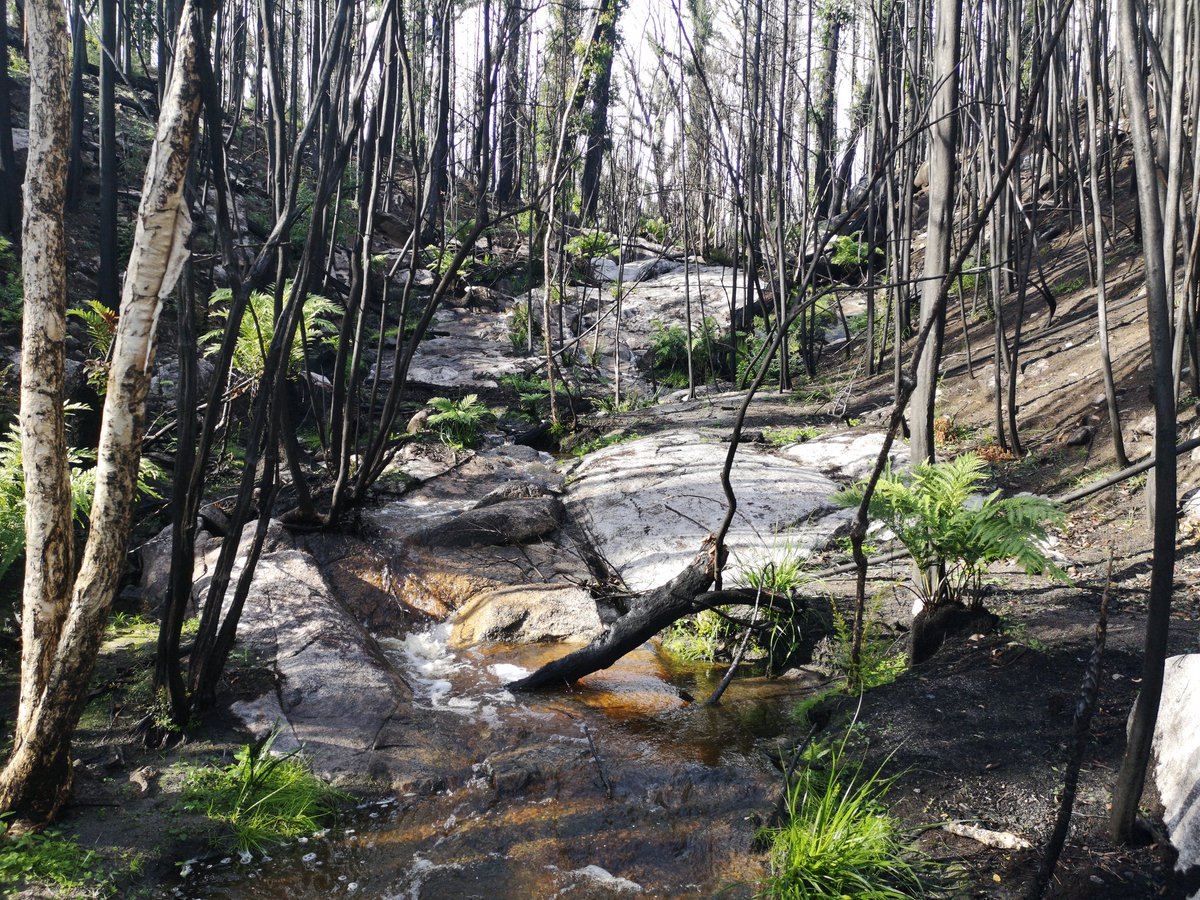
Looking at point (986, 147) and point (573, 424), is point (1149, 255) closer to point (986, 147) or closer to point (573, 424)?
point (986, 147)

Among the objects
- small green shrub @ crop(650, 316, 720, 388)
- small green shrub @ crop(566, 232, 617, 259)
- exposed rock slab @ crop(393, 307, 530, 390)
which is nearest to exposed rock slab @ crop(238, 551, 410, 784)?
exposed rock slab @ crop(393, 307, 530, 390)

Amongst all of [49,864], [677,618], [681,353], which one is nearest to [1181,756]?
[677,618]

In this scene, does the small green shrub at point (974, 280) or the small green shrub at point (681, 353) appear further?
the small green shrub at point (681, 353)

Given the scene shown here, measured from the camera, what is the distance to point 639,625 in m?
4.93

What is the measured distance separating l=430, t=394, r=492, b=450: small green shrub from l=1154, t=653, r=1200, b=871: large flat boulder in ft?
29.1

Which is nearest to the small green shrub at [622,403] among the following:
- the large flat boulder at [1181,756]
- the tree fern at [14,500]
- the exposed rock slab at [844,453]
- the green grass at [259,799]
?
the exposed rock slab at [844,453]

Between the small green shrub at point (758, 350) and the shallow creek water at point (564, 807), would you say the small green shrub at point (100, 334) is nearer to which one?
the shallow creek water at point (564, 807)

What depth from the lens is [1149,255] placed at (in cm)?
225

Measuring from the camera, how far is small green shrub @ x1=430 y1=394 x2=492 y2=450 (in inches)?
427

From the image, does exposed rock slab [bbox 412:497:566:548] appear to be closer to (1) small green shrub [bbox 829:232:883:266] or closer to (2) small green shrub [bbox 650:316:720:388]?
(2) small green shrub [bbox 650:316:720:388]

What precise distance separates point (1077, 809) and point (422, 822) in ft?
8.70

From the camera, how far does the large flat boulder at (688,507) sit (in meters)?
6.74

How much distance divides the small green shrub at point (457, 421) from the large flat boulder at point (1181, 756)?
8882 millimetres

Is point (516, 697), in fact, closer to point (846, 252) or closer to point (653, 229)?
point (846, 252)
